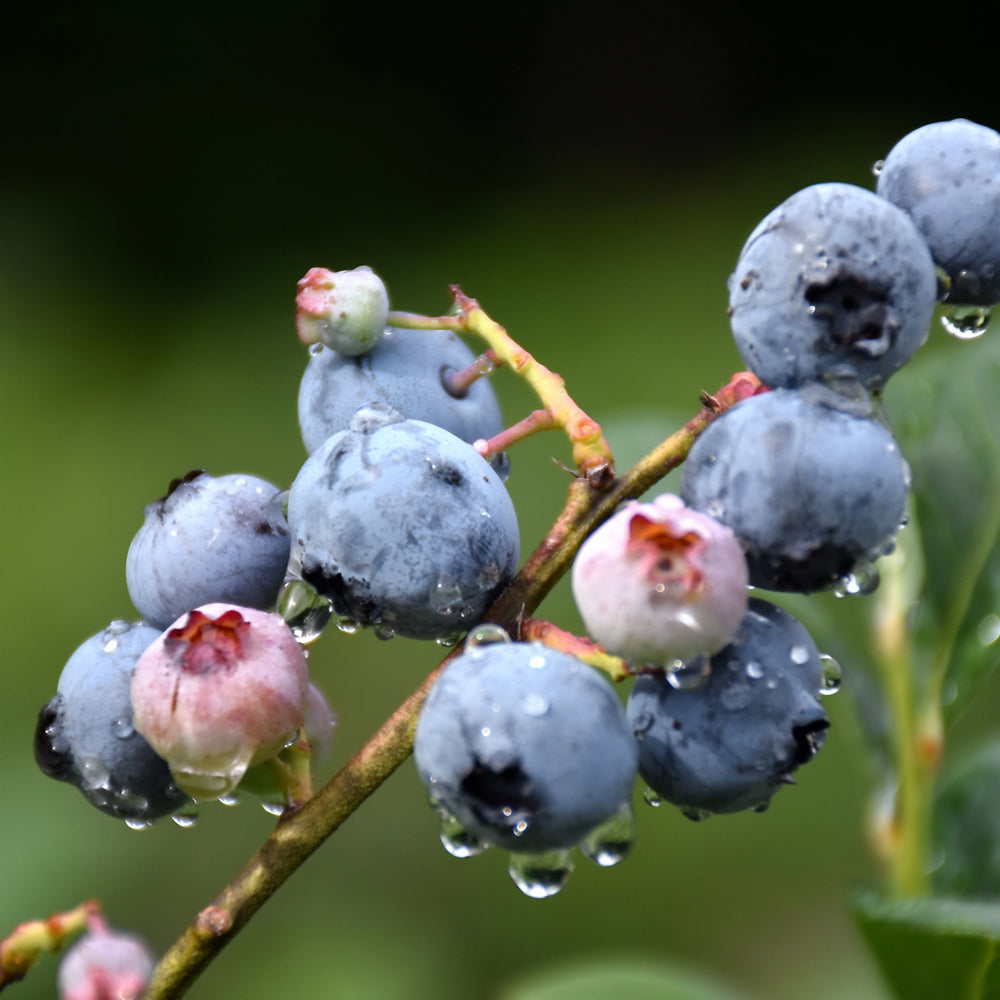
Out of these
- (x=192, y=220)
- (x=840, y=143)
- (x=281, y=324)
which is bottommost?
(x=281, y=324)

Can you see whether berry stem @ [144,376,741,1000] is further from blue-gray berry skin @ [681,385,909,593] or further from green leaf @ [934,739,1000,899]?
green leaf @ [934,739,1000,899]

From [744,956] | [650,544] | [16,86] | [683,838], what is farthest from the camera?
[16,86]

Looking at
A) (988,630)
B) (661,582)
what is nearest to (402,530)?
(661,582)

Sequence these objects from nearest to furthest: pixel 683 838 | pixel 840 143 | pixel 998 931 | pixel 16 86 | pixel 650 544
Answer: pixel 650 544
pixel 998 931
pixel 683 838
pixel 840 143
pixel 16 86

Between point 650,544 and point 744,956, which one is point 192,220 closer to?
point 744,956

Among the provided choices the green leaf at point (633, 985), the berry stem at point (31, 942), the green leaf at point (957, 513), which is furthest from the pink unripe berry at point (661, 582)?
the green leaf at point (633, 985)

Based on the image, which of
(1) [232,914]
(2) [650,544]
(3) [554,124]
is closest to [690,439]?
(2) [650,544]
